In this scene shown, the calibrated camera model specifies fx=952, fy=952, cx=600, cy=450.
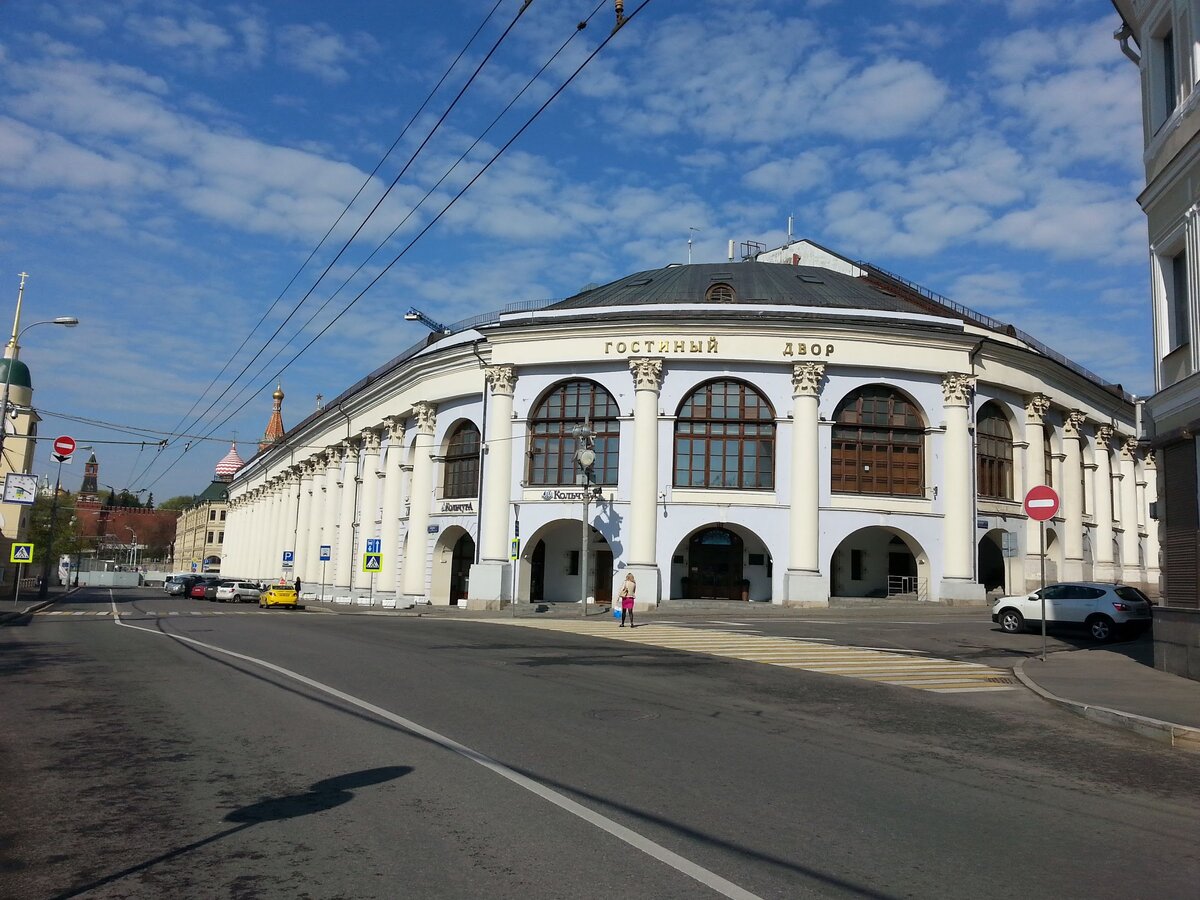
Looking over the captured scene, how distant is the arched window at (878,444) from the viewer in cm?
3872

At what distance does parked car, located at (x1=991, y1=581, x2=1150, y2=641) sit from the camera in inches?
896

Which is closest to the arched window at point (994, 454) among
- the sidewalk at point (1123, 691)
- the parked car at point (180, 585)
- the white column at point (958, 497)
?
the white column at point (958, 497)

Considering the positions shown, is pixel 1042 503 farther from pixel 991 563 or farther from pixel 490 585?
pixel 991 563

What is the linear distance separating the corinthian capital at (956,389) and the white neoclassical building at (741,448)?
0.09 m

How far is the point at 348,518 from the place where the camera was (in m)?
59.8

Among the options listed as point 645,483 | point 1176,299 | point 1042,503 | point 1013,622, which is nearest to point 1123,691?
point 1042,503

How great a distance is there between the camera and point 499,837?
19.6ft

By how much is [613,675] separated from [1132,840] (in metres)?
9.10

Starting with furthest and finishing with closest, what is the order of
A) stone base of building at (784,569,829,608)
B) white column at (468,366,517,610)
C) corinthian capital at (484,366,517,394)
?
corinthian capital at (484,366,517,394), white column at (468,366,517,610), stone base of building at (784,569,829,608)

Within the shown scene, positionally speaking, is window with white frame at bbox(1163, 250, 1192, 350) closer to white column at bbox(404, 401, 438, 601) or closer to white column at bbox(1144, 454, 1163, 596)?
white column at bbox(404, 401, 438, 601)

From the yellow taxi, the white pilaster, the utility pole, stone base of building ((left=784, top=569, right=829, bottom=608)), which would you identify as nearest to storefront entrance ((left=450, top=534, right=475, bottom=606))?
the yellow taxi

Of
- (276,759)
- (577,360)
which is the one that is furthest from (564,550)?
(276,759)

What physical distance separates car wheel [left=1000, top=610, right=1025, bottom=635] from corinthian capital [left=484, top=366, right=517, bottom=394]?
73.5ft

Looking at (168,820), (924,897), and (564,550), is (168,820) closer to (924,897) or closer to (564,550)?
(924,897)
